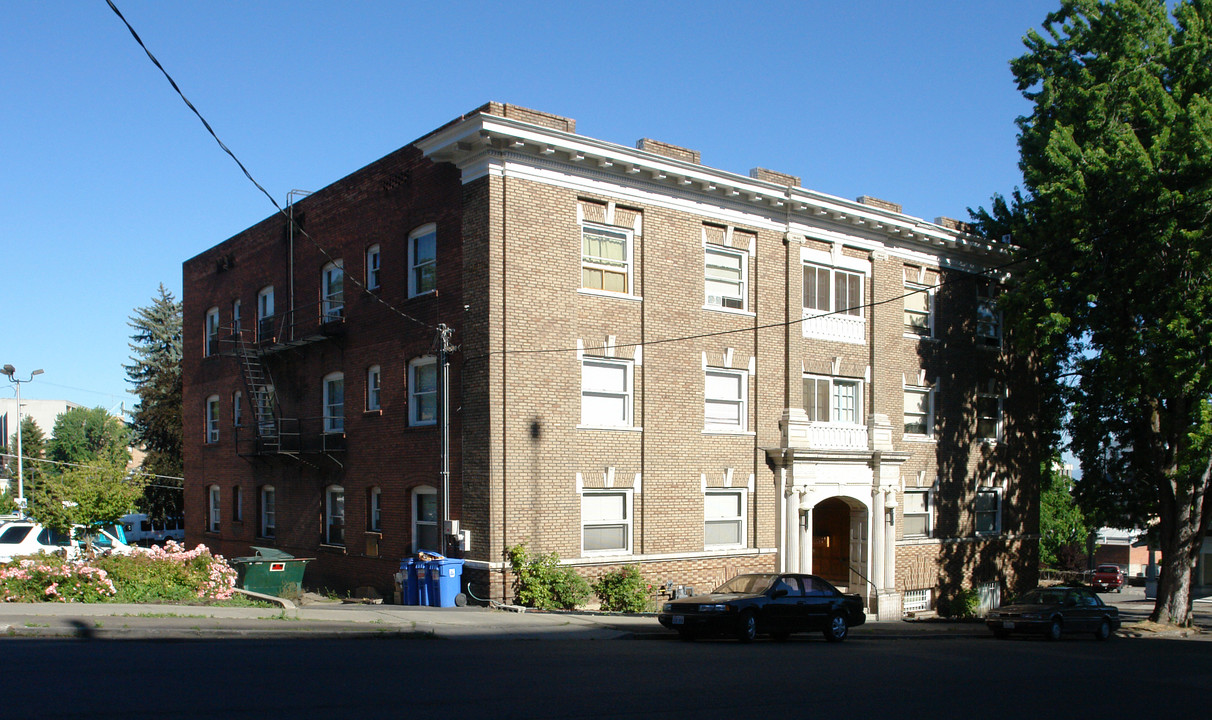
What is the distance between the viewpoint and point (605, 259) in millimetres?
23531

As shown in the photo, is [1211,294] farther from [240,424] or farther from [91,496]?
[91,496]

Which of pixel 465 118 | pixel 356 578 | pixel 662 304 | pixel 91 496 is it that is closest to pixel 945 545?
pixel 662 304

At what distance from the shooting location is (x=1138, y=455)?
29.5m

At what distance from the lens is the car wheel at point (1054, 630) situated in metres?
24.4

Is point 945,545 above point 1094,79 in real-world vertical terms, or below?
below

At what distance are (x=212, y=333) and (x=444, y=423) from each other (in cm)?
1572

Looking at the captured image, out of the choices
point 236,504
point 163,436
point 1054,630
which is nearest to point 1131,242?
point 1054,630

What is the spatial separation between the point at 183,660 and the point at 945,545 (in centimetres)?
2374

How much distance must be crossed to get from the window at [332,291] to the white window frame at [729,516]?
1086 cm

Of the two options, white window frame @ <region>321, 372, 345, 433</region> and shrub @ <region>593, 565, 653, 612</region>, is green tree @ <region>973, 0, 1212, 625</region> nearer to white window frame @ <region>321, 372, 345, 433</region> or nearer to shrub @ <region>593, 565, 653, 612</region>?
shrub @ <region>593, 565, 653, 612</region>

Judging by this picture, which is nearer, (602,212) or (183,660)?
(183,660)

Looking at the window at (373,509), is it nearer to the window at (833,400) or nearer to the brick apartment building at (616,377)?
the brick apartment building at (616,377)

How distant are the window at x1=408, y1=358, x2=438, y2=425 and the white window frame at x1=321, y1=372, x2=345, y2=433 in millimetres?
3556

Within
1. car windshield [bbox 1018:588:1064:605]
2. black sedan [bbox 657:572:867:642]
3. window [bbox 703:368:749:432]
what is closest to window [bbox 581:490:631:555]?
window [bbox 703:368:749:432]
